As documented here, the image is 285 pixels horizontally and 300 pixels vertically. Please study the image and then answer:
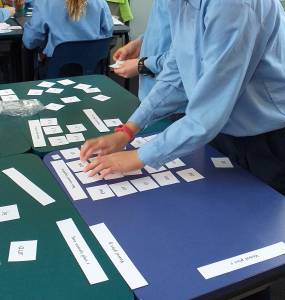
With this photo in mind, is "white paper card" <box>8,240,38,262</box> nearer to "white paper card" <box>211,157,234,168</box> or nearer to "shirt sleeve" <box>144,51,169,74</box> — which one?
"white paper card" <box>211,157,234,168</box>

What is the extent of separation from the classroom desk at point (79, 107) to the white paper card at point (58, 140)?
25 millimetres

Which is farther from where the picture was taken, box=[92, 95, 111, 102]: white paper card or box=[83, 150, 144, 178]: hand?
box=[92, 95, 111, 102]: white paper card

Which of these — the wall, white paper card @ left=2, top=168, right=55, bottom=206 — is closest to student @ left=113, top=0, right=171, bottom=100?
white paper card @ left=2, top=168, right=55, bottom=206

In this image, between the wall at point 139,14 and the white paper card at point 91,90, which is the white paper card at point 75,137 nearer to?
the white paper card at point 91,90

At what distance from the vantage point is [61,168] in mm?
1322

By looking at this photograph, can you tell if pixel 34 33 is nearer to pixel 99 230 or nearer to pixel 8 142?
pixel 8 142

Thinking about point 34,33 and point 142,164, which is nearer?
point 142,164

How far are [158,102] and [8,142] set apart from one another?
0.54m

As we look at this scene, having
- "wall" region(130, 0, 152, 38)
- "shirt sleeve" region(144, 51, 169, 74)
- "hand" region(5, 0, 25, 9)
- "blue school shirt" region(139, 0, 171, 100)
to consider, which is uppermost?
"blue school shirt" region(139, 0, 171, 100)

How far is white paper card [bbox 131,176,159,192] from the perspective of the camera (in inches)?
48.8

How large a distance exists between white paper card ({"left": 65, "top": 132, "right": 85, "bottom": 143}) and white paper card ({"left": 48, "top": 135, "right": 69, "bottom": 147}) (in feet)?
0.06

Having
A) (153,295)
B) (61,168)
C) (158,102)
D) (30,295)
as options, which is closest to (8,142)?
(61,168)

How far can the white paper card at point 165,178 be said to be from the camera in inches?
50.3

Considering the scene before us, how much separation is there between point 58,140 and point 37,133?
0.10 m
